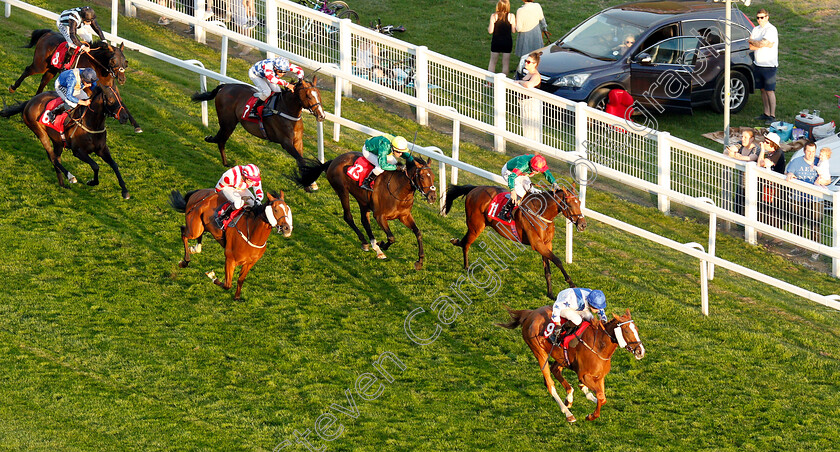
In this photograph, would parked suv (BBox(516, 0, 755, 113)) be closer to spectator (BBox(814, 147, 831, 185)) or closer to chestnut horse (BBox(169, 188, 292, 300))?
spectator (BBox(814, 147, 831, 185))

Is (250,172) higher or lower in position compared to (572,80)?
higher

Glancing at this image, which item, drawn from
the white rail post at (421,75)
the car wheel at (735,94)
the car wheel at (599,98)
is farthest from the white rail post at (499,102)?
the car wheel at (735,94)

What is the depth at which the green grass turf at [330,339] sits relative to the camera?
895 centimetres

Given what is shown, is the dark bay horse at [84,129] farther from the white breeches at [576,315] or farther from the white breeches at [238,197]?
the white breeches at [576,315]

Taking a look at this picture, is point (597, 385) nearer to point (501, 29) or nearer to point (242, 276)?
point (242, 276)

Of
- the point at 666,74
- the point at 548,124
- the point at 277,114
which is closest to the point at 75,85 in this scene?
the point at 277,114

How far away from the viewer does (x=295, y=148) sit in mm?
12773

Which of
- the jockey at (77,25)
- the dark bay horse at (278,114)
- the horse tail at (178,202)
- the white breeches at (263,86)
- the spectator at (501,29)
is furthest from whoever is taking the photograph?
the spectator at (501,29)

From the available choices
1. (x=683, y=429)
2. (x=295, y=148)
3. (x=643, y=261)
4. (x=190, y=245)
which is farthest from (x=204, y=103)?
(x=683, y=429)

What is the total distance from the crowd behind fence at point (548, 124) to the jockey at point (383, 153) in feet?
6.90

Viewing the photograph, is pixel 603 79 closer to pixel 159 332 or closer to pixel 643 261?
pixel 643 261

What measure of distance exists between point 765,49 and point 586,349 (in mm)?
9047

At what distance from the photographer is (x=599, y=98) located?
15531mm

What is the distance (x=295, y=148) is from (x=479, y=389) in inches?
180
